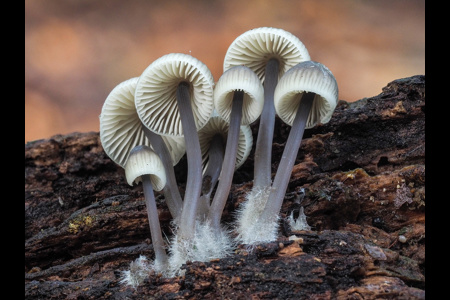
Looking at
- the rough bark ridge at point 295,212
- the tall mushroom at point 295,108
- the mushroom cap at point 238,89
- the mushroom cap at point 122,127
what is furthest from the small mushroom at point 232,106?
the mushroom cap at point 122,127

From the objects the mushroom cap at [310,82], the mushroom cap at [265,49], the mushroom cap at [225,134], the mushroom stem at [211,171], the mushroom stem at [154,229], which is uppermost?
the mushroom cap at [265,49]

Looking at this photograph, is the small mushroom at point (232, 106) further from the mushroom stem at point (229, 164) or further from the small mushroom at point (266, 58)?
the small mushroom at point (266, 58)

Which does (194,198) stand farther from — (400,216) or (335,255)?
(400,216)

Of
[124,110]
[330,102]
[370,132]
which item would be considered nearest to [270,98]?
[330,102]

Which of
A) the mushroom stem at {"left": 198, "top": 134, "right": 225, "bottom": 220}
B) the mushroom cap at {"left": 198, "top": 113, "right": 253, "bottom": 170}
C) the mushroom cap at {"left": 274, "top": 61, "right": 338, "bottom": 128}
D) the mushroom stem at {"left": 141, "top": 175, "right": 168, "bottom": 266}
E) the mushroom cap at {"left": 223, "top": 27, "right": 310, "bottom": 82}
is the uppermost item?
the mushroom cap at {"left": 223, "top": 27, "right": 310, "bottom": 82}

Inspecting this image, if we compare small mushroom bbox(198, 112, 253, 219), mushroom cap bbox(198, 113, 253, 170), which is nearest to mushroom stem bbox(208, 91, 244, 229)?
small mushroom bbox(198, 112, 253, 219)

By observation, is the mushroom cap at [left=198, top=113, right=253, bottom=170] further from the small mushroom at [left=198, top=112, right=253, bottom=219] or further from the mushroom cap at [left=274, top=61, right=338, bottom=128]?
the mushroom cap at [left=274, top=61, right=338, bottom=128]

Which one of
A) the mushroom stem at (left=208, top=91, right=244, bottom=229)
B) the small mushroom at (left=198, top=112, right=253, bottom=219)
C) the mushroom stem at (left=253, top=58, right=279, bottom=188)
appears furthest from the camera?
the small mushroom at (left=198, top=112, right=253, bottom=219)
